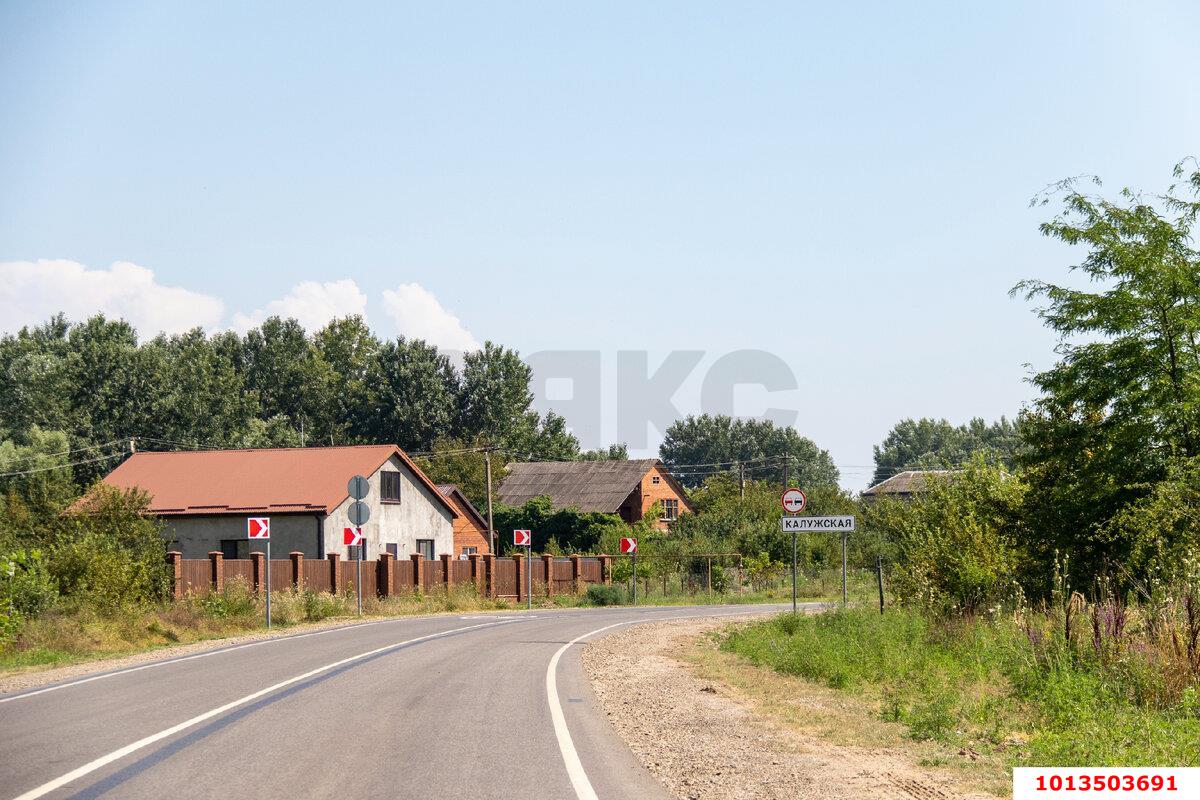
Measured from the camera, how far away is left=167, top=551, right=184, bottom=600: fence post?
32.0m

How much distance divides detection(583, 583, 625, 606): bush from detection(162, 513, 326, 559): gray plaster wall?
11014 millimetres

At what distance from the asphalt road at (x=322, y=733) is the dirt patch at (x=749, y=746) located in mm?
367

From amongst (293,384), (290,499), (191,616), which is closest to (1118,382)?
(191,616)

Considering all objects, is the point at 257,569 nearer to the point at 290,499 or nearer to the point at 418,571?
the point at 418,571

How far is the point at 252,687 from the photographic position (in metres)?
14.7

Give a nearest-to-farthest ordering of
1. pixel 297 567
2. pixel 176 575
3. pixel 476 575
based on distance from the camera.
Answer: pixel 176 575
pixel 297 567
pixel 476 575

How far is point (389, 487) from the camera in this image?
52438 mm

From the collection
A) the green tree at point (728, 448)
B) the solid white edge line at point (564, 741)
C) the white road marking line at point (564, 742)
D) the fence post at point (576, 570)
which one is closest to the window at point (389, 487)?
the fence post at point (576, 570)

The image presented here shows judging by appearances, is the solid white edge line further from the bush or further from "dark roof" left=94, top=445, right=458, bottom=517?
"dark roof" left=94, top=445, right=458, bottom=517

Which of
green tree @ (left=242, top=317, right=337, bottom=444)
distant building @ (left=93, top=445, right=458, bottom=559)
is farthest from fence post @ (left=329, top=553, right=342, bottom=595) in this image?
green tree @ (left=242, top=317, right=337, bottom=444)

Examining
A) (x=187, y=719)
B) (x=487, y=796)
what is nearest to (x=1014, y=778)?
(x=487, y=796)

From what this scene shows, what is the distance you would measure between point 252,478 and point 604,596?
17.1 meters

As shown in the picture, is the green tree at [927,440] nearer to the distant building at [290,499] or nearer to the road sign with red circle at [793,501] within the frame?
the distant building at [290,499]

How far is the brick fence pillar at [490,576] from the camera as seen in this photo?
4568cm
